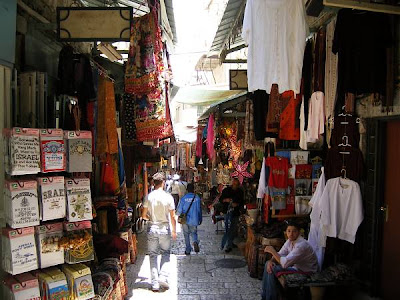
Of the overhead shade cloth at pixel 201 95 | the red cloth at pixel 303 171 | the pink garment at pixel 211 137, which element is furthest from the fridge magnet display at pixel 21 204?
the pink garment at pixel 211 137

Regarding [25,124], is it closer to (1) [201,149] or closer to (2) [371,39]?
(2) [371,39]

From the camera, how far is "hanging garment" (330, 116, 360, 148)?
5.19 m

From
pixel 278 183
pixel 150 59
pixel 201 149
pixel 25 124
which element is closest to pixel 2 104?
pixel 25 124

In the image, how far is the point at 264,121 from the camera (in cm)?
715

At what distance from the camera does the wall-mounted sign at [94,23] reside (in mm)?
4535

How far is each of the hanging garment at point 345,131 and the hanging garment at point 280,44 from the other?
1.52 m

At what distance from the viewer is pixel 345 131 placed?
17.3 ft

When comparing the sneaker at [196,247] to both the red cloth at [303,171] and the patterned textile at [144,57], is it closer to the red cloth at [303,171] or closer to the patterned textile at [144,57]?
the red cloth at [303,171]

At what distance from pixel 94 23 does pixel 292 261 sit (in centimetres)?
452

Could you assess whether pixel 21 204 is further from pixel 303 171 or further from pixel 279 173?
pixel 303 171

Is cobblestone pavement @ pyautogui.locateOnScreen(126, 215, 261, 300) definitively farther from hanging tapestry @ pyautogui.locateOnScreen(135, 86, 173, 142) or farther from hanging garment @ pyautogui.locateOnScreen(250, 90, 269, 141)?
hanging tapestry @ pyautogui.locateOnScreen(135, 86, 173, 142)

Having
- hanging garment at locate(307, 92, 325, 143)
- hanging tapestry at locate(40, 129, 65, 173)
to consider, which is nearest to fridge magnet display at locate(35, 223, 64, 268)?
hanging tapestry at locate(40, 129, 65, 173)

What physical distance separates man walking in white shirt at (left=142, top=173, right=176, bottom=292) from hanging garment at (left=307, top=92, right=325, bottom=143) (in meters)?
3.51

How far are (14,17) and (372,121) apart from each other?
468cm
